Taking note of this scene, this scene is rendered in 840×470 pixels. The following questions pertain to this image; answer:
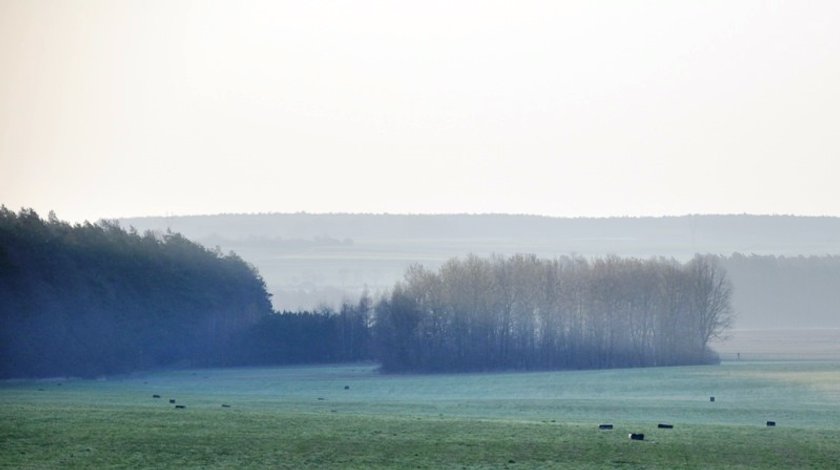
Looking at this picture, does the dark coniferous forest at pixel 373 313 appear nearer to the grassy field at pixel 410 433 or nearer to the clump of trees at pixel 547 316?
the clump of trees at pixel 547 316

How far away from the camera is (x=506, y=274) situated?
12388cm

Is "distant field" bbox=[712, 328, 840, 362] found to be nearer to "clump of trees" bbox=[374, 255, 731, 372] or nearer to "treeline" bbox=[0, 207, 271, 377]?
"clump of trees" bbox=[374, 255, 731, 372]

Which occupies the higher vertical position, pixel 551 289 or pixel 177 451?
pixel 551 289

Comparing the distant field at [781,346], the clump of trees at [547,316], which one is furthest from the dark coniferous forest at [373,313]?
the distant field at [781,346]

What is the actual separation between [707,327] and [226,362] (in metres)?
38.2

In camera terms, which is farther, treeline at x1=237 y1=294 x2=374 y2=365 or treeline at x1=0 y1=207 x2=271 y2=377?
treeline at x1=237 y1=294 x2=374 y2=365

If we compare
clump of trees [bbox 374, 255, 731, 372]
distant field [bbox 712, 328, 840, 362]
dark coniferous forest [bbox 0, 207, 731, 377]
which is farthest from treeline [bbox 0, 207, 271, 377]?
distant field [bbox 712, 328, 840, 362]

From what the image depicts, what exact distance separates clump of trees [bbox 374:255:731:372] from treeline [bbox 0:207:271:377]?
1419 cm

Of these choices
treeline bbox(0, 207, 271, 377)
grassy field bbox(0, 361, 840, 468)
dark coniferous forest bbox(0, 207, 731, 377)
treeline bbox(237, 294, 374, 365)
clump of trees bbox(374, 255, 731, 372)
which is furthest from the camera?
treeline bbox(237, 294, 374, 365)

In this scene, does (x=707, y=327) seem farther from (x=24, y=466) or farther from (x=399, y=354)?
(x=24, y=466)

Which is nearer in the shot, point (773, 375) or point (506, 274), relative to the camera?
point (773, 375)

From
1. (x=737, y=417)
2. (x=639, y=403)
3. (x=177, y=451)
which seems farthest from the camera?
(x=639, y=403)

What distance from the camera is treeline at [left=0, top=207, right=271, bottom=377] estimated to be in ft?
294

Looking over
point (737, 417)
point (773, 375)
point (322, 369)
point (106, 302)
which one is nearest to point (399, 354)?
point (322, 369)
